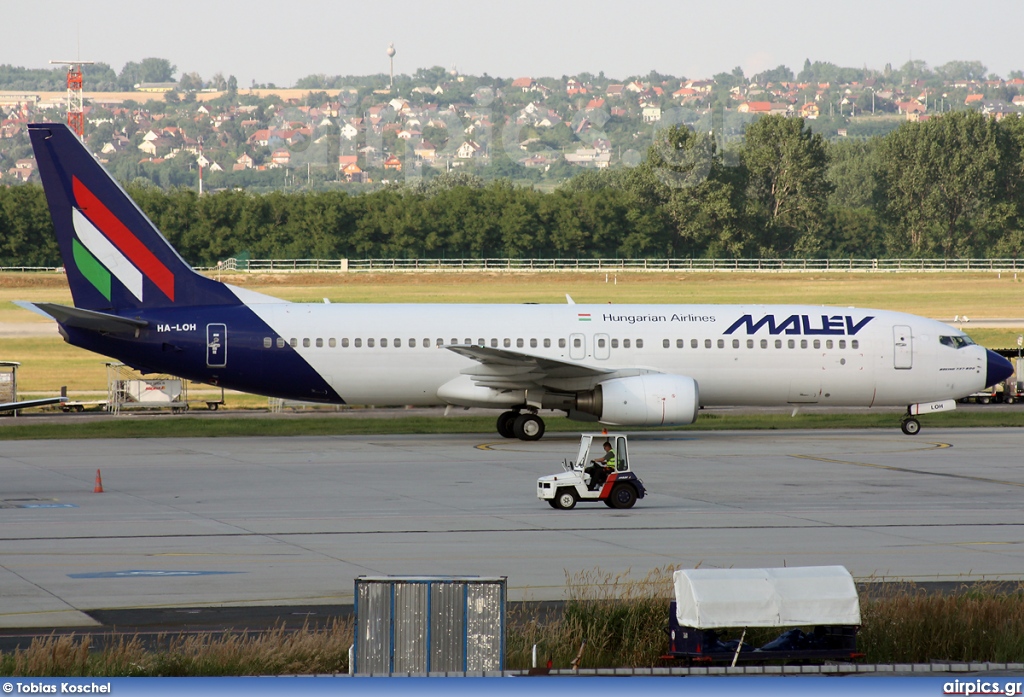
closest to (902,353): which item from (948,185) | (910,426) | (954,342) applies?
(954,342)

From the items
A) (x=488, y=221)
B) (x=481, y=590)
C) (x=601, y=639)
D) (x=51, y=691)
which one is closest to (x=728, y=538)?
(x=601, y=639)

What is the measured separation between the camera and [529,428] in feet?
125

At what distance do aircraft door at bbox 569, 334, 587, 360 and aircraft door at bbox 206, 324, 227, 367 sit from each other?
1015cm

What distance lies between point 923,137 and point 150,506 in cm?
13973

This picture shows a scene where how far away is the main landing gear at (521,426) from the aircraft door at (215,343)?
859 centimetres

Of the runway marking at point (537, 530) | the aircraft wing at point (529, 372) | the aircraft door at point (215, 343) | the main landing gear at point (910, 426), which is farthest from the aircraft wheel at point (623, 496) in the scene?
the main landing gear at point (910, 426)

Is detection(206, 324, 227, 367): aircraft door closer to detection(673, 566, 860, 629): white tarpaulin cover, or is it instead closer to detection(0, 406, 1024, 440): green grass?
detection(0, 406, 1024, 440): green grass

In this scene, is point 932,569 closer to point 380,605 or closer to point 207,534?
point 380,605

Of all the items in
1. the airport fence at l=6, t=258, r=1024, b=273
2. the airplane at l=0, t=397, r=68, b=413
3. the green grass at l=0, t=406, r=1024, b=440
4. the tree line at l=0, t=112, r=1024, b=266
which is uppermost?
the tree line at l=0, t=112, r=1024, b=266

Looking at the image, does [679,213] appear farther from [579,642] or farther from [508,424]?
[579,642]

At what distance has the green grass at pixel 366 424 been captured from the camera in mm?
39969

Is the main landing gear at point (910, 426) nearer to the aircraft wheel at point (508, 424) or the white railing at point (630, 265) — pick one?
the aircraft wheel at point (508, 424)

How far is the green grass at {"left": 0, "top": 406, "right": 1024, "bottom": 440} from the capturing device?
3997 centimetres

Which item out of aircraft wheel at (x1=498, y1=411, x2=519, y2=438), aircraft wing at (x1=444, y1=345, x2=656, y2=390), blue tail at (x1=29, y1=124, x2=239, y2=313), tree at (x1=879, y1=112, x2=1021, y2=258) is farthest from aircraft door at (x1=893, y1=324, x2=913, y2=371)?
tree at (x1=879, y1=112, x2=1021, y2=258)
